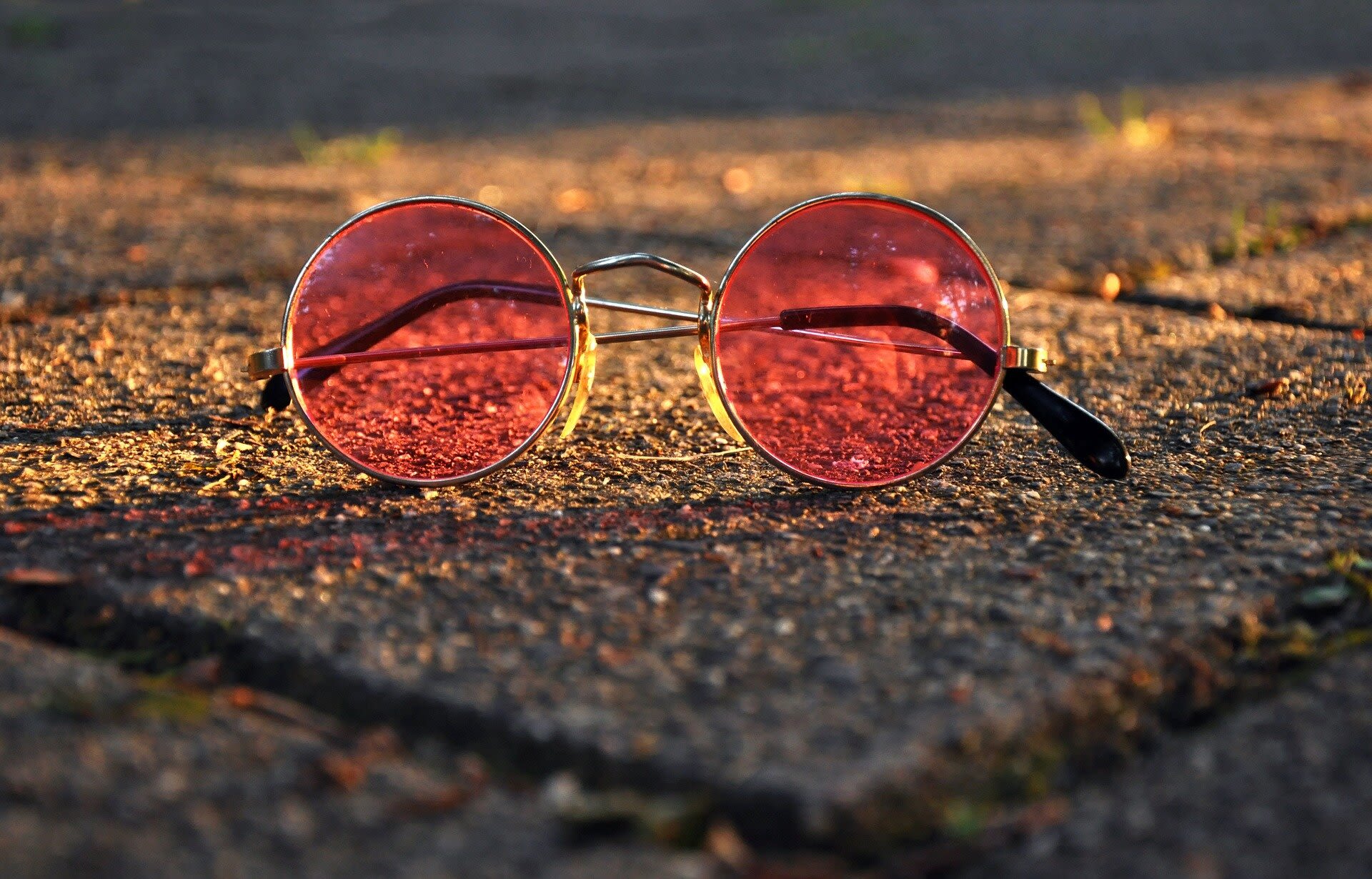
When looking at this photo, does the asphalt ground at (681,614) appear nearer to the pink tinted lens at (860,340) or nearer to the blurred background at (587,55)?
the pink tinted lens at (860,340)

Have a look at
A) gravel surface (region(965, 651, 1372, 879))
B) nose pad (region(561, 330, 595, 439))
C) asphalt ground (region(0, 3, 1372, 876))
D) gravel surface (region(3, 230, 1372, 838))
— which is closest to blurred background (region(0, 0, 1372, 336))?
asphalt ground (region(0, 3, 1372, 876))

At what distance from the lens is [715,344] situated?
1782mm

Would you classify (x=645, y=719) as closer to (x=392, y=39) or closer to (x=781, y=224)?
(x=781, y=224)

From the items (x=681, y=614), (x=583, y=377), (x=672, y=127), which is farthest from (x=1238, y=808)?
(x=672, y=127)

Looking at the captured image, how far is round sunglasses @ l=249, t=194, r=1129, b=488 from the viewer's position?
5.80ft

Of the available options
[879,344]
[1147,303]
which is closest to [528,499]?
[879,344]

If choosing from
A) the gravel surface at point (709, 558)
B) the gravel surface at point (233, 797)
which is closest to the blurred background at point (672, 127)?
the gravel surface at point (709, 558)

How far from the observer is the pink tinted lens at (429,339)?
5.83 feet

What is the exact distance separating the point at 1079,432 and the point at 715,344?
470mm

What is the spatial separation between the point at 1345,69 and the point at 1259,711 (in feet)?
17.1

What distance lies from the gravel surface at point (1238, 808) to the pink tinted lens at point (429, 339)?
0.91 m

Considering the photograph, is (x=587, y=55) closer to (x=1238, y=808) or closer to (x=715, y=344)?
(x=715, y=344)

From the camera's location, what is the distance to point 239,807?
1067mm

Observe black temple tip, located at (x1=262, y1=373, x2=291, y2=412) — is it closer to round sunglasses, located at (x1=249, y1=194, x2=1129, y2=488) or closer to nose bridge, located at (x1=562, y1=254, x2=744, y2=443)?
round sunglasses, located at (x1=249, y1=194, x2=1129, y2=488)
